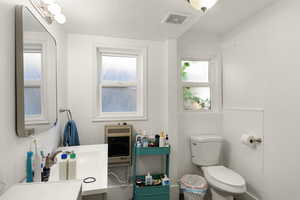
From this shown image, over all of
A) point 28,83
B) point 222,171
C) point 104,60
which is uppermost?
point 104,60

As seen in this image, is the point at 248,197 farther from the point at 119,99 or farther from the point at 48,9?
the point at 48,9

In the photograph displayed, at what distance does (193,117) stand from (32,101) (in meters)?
1.97

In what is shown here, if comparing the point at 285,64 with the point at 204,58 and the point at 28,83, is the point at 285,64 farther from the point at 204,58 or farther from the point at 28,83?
the point at 28,83

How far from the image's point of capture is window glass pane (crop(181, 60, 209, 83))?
2449 mm

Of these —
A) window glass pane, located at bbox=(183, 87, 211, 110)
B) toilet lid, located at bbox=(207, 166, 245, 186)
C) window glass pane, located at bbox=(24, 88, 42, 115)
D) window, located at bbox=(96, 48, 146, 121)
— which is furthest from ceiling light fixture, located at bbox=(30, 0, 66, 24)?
toilet lid, located at bbox=(207, 166, 245, 186)

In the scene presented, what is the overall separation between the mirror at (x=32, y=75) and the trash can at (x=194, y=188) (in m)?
1.70

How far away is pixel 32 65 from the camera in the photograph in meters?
1.00

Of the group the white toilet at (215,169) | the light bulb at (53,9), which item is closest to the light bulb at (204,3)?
the light bulb at (53,9)

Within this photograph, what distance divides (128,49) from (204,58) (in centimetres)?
118

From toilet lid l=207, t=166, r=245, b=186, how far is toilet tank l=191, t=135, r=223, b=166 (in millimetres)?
167

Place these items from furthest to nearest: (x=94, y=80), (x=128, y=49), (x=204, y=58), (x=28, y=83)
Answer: (x=204, y=58)
(x=128, y=49)
(x=94, y=80)
(x=28, y=83)

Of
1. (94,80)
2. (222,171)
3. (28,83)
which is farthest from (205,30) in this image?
(28,83)

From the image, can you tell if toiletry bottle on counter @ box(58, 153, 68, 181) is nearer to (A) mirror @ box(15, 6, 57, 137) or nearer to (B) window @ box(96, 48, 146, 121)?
(A) mirror @ box(15, 6, 57, 137)

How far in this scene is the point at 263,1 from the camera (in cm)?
162
